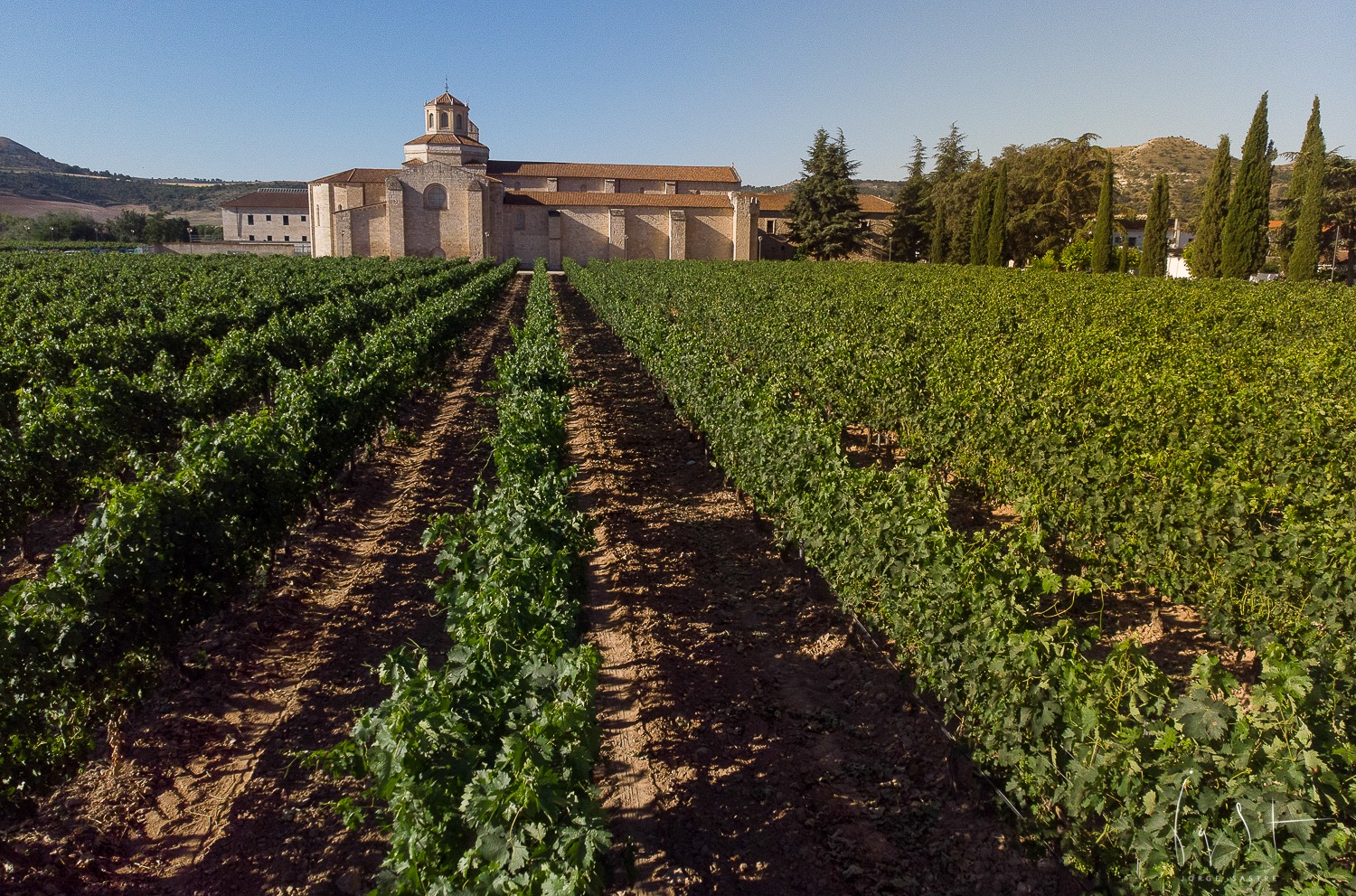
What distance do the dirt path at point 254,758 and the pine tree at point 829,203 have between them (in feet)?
184

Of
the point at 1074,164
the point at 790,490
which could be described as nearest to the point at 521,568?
the point at 790,490

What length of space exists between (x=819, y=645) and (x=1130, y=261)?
45.4 m

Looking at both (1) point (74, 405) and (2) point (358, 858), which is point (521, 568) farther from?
(1) point (74, 405)

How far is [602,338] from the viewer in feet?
72.1

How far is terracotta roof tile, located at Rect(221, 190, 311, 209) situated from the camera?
93875 millimetres

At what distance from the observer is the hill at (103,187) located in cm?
14450

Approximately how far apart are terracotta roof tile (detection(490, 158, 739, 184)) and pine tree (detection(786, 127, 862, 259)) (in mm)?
10560

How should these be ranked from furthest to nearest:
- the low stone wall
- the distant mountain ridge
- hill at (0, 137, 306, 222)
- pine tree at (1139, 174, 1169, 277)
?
the distant mountain ridge → hill at (0, 137, 306, 222) → the low stone wall → pine tree at (1139, 174, 1169, 277)

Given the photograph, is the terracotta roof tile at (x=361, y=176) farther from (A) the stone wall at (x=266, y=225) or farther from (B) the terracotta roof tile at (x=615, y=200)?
(A) the stone wall at (x=266, y=225)

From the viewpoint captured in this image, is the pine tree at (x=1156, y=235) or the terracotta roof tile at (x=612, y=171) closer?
the pine tree at (x=1156, y=235)

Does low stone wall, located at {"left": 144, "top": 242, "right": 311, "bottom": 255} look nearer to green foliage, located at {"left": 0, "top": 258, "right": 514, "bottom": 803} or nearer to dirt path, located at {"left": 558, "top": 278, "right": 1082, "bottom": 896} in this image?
green foliage, located at {"left": 0, "top": 258, "right": 514, "bottom": 803}

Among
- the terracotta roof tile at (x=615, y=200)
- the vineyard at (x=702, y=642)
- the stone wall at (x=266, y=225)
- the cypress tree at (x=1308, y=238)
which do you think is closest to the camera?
the vineyard at (x=702, y=642)

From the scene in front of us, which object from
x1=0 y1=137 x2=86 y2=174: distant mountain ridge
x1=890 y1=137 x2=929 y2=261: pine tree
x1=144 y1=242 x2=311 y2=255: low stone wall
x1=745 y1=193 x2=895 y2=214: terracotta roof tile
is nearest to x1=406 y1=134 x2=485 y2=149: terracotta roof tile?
x1=144 y1=242 x2=311 y2=255: low stone wall

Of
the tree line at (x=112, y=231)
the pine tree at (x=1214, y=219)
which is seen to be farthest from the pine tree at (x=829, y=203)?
the tree line at (x=112, y=231)
